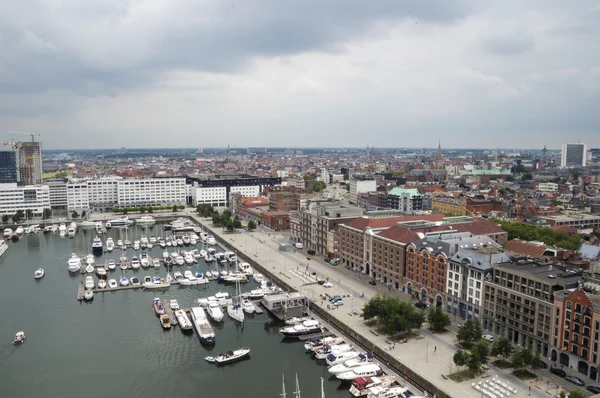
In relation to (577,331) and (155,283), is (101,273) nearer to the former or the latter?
(155,283)

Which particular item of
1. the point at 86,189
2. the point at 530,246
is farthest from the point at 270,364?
the point at 86,189

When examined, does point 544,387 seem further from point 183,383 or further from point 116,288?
point 116,288

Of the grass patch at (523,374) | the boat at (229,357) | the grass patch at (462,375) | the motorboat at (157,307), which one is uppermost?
the grass patch at (523,374)

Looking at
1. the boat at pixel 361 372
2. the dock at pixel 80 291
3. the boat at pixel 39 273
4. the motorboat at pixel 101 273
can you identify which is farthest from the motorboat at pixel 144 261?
the boat at pixel 361 372

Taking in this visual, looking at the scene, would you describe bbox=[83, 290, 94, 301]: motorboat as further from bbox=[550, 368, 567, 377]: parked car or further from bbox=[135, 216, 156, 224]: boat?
bbox=[135, 216, 156, 224]: boat

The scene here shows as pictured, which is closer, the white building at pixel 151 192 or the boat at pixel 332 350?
the boat at pixel 332 350

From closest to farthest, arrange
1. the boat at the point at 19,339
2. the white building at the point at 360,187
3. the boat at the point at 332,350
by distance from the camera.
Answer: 1. the boat at the point at 332,350
2. the boat at the point at 19,339
3. the white building at the point at 360,187

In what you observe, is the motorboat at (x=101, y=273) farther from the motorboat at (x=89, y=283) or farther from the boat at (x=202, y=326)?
the boat at (x=202, y=326)
